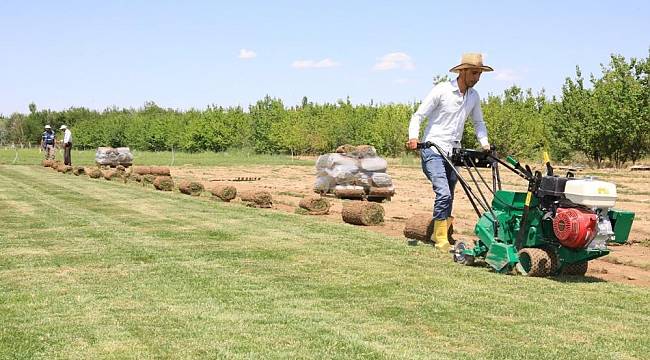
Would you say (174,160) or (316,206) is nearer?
(316,206)

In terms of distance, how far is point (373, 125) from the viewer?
57.0m

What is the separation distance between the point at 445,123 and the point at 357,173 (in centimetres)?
950

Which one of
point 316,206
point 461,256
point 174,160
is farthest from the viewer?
point 174,160

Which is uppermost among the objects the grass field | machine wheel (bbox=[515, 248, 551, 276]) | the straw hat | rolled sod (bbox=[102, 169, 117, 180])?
the straw hat

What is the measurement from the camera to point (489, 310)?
5918mm

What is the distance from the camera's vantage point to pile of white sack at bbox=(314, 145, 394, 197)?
18.2 m

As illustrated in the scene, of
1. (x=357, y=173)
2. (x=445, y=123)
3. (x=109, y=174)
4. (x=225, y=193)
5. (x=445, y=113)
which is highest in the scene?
(x=445, y=113)

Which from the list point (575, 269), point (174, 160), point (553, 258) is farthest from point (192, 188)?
point (174, 160)

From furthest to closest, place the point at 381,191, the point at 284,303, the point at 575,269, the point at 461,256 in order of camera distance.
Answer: the point at 381,191
the point at 461,256
the point at 575,269
the point at 284,303

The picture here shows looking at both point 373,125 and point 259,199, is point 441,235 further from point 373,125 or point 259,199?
point 373,125

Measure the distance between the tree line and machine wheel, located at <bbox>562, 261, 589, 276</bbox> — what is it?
1.18 metres

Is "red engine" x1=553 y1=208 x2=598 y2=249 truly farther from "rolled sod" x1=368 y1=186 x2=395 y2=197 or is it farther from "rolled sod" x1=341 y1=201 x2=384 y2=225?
"rolled sod" x1=368 y1=186 x2=395 y2=197

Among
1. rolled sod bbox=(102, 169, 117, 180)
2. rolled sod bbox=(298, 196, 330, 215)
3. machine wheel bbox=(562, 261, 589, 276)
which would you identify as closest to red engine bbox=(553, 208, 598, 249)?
machine wheel bbox=(562, 261, 589, 276)

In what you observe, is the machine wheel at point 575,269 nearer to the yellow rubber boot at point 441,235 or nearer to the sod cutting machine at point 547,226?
the sod cutting machine at point 547,226
